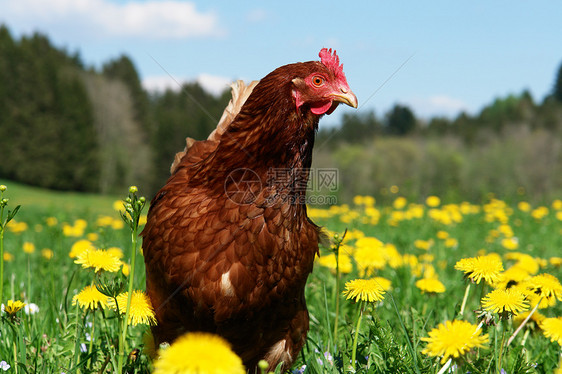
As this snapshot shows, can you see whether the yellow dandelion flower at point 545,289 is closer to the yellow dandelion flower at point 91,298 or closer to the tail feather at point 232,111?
the yellow dandelion flower at point 91,298

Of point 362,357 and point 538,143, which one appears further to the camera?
point 538,143

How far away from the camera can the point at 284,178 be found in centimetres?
200

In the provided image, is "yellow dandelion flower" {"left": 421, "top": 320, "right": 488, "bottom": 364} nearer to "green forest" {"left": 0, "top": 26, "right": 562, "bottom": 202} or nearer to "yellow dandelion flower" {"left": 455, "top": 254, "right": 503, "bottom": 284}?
"yellow dandelion flower" {"left": 455, "top": 254, "right": 503, "bottom": 284}

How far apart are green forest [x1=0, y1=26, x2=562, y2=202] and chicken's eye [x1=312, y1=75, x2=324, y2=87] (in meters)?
20.3

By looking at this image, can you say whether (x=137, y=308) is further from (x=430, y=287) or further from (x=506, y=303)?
(x=430, y=287)

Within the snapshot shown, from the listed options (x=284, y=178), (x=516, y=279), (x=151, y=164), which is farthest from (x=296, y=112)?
(x=151, y=164)

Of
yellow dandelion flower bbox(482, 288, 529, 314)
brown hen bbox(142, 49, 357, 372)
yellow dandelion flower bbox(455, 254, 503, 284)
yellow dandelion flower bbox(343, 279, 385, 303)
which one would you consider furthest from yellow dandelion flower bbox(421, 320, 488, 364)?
brown hen bbox(142, 49, 357, 372)

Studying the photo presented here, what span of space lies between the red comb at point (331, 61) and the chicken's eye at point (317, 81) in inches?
4.6

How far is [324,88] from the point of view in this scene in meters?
2.12

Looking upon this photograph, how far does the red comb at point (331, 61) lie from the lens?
2.21 m

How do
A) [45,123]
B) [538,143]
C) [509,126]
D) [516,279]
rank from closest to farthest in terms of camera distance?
[516,279]
[538,143]
[45,123]
[509,126]

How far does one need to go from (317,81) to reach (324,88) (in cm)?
5

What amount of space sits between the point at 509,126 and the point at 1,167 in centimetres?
3937

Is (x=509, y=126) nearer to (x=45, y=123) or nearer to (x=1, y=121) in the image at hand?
(x=45, y=123)
